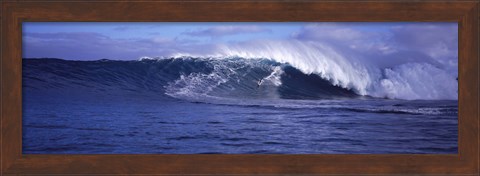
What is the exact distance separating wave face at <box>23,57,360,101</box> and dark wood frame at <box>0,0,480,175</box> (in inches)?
48.3

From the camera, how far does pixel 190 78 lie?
4125mm

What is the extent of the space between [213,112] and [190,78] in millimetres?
397

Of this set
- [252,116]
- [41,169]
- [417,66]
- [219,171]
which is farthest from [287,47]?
[41,169]

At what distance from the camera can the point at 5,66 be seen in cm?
265

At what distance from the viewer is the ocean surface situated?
3.32 metres

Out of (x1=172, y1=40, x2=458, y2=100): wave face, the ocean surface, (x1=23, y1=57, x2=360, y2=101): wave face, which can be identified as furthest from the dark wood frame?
(x1=23, y1=57, x2=360, y2=101): wave face

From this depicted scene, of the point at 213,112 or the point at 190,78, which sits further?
the point at 190,78

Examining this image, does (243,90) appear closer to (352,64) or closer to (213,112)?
(213,112)
